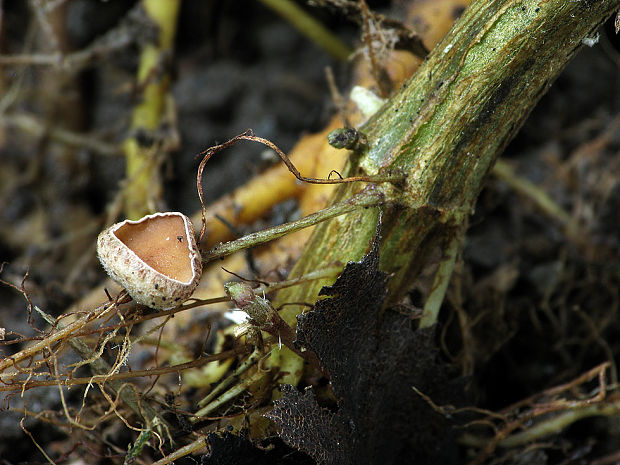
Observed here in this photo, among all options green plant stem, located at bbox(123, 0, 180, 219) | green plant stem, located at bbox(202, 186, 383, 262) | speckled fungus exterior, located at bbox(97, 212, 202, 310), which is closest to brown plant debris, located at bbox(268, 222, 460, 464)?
green plant stem, located at bbox(202, 186, 383, 262)

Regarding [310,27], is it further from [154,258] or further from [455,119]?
[154,258]

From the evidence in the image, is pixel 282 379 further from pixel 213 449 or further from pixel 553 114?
pixel 553 114

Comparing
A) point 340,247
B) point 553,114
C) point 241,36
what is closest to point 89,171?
point 241,36

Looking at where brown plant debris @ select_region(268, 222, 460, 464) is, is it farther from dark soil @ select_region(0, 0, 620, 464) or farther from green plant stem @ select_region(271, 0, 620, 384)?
dark soil @ select_region(0, 0, 620, 464)

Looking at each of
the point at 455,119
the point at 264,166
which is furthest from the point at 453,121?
the point at 264,166

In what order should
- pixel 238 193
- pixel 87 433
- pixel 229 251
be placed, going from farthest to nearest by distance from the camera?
pixel 238 193
pixel 87 433
pixel 229 251

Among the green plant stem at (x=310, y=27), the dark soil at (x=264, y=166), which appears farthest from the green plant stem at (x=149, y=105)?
the green plant stem at (x=310, y=27)

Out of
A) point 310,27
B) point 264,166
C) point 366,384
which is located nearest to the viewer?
point 366,384

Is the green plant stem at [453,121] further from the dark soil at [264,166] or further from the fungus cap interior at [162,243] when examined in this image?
the dark soil at [264,166]
